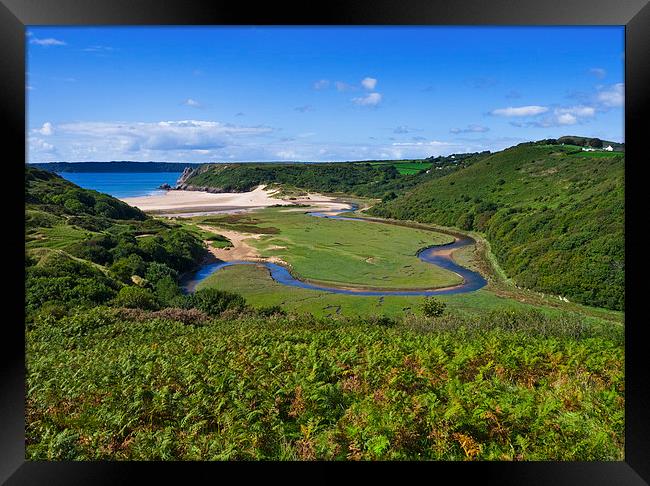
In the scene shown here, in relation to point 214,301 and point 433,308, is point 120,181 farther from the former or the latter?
point 433,308

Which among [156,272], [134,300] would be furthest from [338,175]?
[134,300]

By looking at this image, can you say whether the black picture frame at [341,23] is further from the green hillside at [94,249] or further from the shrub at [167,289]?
the shrub at [167,289]

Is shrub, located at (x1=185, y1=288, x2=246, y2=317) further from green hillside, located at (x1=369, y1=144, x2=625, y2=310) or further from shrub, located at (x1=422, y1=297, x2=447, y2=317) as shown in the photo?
green hillside, located at (x1=369, y1=144, x2=625, y2=310)

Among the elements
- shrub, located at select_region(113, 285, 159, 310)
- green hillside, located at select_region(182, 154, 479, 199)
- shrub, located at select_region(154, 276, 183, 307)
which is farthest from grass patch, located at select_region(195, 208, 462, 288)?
shrub, located at select_region(113, 285, 159, 310)

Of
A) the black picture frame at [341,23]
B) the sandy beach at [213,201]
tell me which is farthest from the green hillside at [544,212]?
the black picture frame at [341,23]

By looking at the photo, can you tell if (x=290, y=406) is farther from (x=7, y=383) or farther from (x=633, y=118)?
(x=633, y=118)
